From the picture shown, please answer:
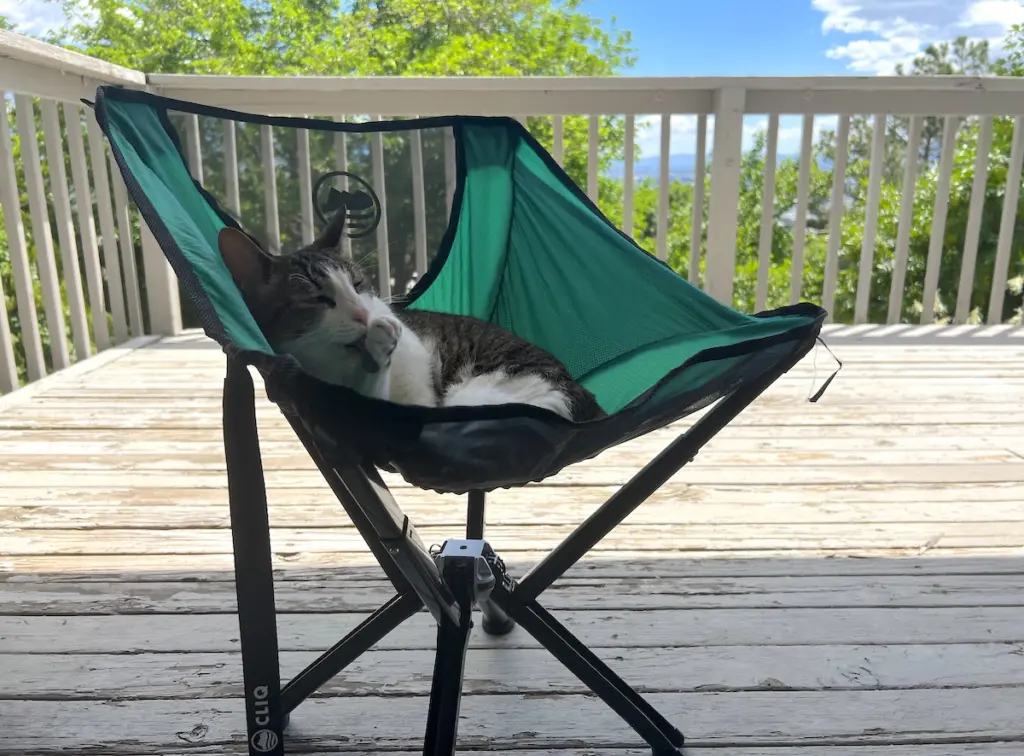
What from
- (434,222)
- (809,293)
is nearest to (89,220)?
(434,222)

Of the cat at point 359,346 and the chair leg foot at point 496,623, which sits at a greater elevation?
the cat at point 359,346

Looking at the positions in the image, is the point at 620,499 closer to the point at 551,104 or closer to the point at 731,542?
the point at 731,542

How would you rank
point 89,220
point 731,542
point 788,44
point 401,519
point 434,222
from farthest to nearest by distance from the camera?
point 788,44 < point 434,222 < point 89,220 < point 731,542 < point 401,519

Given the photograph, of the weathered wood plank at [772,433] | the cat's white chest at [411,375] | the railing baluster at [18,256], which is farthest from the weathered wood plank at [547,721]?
the railing baluster at [18,256]

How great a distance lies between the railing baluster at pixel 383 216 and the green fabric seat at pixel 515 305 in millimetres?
1429

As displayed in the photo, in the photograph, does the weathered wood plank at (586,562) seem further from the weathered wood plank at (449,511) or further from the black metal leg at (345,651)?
the black metal leg at (345,651)

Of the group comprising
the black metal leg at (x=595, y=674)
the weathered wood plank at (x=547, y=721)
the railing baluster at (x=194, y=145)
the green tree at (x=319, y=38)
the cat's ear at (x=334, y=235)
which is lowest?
the weathered wood plank at (x=547, y=721)

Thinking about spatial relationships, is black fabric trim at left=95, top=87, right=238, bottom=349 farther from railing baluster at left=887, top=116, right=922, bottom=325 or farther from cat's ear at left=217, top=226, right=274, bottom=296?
railing baluster at left=887, top=116, right=922, bottom=325

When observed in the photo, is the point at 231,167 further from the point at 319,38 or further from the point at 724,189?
the point at 319,38

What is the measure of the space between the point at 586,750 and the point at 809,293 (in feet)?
48.9

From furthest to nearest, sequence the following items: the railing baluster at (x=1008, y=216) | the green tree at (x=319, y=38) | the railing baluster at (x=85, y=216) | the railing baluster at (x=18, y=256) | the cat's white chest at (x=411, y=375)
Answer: the green tree at (x=319, y=38), the railing baluster at (x=1008, y=216), the railing baluster at (x=85, y=216), the railing baluster at (x=18, y=256), the cat's white chest at (x=411, y=375)

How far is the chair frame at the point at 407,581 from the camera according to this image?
750 millimetres

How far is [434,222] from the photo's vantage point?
3.20 meters

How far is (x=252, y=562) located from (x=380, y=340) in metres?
0.32
